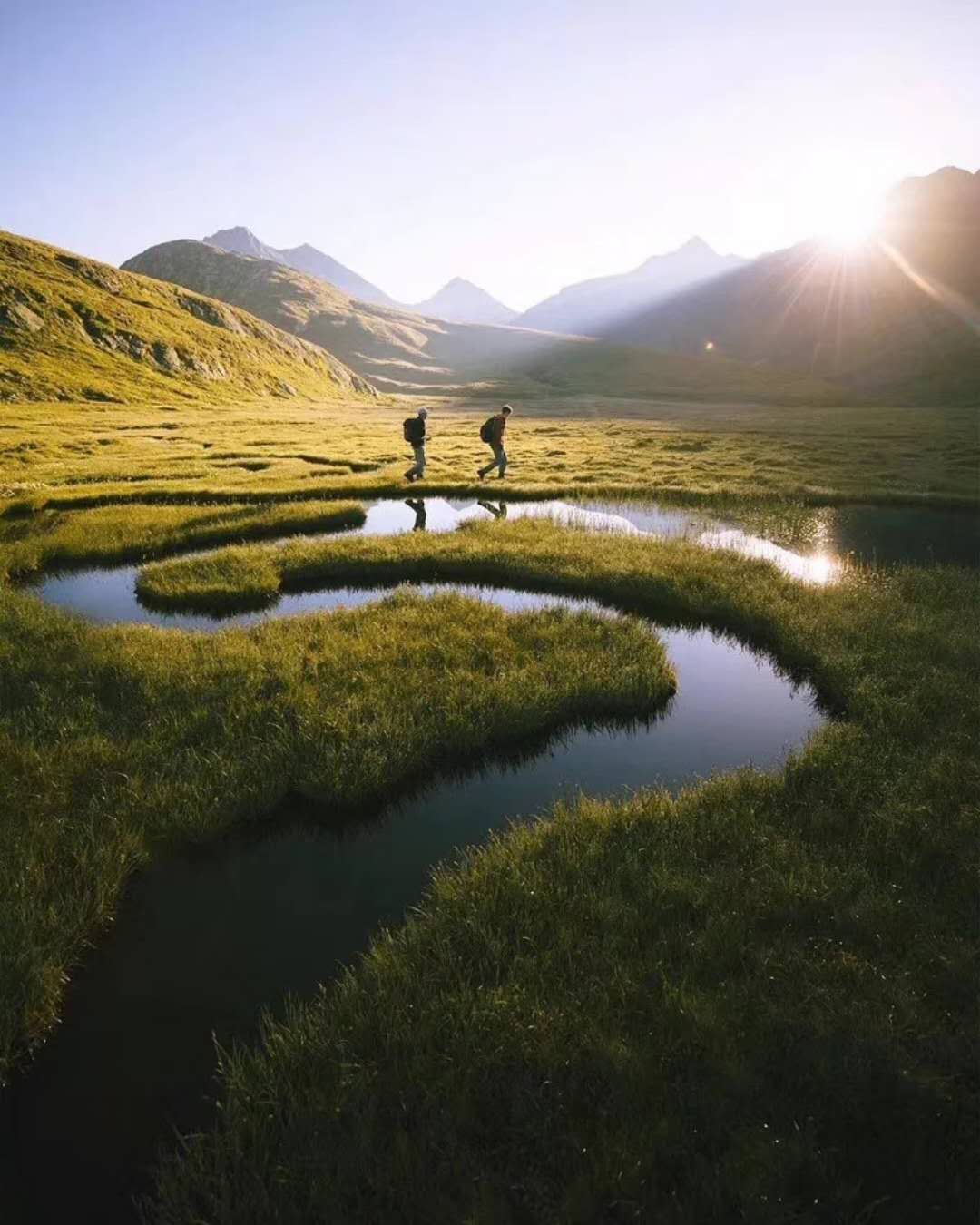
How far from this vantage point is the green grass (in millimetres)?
3697

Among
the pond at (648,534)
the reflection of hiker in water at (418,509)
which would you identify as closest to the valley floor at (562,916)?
the pond at (648,534)

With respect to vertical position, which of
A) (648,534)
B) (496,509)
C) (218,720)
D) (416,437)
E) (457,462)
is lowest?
(218,720)

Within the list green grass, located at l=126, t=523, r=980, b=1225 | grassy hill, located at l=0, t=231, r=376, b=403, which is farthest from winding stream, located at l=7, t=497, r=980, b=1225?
grassy hill, located at l=0, t=231, r=376, b=403

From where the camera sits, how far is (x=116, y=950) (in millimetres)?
5773

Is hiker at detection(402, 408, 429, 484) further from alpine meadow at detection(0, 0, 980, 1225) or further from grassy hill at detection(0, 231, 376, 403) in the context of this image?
grassy hill at detection(0, 231, 376, 403)

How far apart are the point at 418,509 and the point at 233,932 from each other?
849 inches

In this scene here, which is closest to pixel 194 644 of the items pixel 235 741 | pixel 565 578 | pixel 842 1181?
pixel 235 741

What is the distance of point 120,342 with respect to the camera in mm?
108938

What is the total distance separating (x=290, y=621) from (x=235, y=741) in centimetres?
455

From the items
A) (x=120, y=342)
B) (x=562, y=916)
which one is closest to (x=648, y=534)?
(x=562, y=916)

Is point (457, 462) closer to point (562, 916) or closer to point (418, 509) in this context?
point (418, 509)

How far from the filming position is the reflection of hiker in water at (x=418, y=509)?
→ 2334cm

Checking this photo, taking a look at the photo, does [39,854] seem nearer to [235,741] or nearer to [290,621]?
[235,741]

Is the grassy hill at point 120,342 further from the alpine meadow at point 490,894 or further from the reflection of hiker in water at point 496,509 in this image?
the alpine meadow at point 490,894
